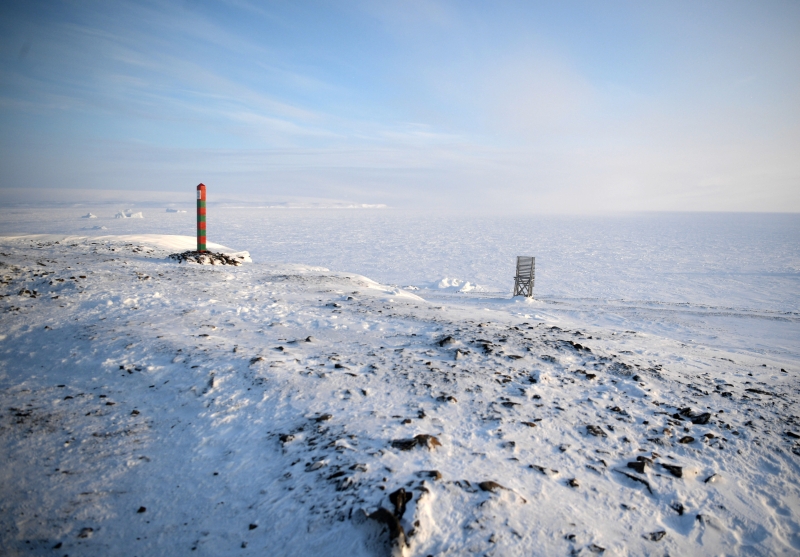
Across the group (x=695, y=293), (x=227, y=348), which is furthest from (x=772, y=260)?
(x=227, y=348)

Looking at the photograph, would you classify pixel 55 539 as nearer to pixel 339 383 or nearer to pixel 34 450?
pixel 34 450

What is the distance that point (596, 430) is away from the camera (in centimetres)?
349

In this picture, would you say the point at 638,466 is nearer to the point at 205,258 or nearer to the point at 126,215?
the point at 205,258

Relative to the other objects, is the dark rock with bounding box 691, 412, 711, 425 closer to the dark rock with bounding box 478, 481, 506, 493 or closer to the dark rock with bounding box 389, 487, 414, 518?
the dark rock with bounding box 478, 481, 506, 493

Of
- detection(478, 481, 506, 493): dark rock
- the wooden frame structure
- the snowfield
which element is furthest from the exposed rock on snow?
detection(478, 481, 506, 493): dark rock

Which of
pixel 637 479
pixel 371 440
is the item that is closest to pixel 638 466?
pixel 637 479

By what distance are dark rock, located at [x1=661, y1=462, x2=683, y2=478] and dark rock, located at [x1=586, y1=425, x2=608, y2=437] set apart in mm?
462

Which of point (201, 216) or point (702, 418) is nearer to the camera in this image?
point (702, 418)

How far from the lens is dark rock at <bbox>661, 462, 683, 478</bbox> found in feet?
9.84

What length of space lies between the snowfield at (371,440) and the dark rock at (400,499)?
0.01 meters

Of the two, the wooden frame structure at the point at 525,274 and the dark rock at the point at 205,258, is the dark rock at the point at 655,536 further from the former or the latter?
the dark rock at the point at 205,258

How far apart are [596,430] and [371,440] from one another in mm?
1900

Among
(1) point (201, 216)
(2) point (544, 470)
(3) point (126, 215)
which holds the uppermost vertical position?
(1) point (201, 216)

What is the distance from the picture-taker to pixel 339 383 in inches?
157
